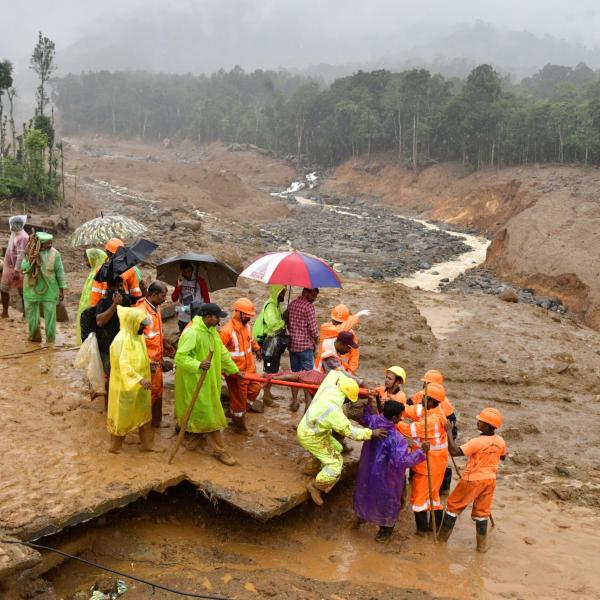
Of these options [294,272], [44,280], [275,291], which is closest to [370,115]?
[44,280]

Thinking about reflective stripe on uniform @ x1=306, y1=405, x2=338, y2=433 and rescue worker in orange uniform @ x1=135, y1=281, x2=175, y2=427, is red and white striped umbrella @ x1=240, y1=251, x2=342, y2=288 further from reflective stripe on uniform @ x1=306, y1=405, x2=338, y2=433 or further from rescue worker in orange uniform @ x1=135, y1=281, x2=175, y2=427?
reflective stripe on uniform @ x1=306, y1=405, x2=338, y2=433

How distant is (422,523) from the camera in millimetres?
5148

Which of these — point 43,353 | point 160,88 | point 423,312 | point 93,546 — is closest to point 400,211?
point 423,312

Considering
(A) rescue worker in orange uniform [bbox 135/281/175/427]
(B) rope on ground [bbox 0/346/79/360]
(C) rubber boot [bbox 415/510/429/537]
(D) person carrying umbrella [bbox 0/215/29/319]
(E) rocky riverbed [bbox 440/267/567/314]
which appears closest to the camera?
(C) rubber boot [bbox 415/510/429/537]

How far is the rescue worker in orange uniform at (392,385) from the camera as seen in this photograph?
5.21 m

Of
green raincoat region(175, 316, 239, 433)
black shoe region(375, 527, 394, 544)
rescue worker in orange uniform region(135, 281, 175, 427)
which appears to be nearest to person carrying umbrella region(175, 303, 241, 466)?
green raincoat region(175, 316, 239, 433)

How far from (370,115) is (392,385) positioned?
162 ft

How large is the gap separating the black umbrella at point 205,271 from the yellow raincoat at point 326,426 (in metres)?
2.48

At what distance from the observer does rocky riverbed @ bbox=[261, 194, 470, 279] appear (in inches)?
890

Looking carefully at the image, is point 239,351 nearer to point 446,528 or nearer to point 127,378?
point 127,378

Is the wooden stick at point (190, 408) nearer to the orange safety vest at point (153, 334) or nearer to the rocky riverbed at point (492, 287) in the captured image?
the orange safety vest at point (153, 334)

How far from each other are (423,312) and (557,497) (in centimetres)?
699

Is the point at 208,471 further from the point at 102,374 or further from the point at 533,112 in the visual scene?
the point at 533,112

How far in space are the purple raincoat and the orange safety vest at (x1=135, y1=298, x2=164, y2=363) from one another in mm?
2055
